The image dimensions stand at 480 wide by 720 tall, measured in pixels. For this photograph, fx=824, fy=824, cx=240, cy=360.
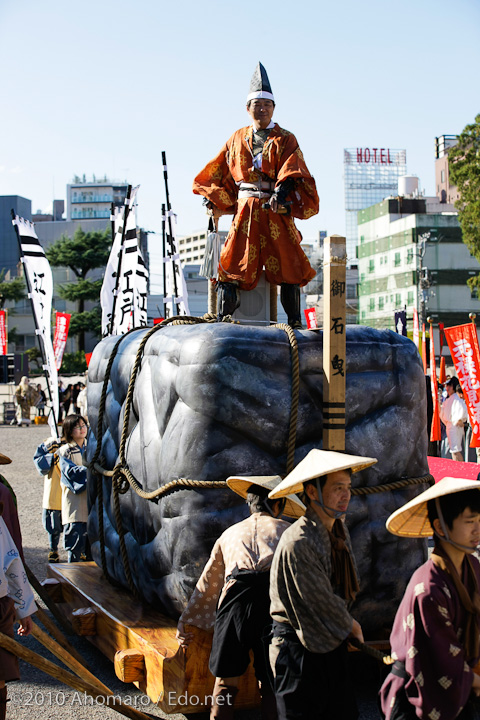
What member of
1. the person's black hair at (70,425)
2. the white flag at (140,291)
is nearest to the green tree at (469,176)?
the white flag at (140,291)

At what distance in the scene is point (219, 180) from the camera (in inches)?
231

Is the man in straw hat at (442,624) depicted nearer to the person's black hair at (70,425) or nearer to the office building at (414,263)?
the person's black hair at (70,425)

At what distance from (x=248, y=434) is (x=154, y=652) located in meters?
1.18

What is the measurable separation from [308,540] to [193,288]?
56.6m

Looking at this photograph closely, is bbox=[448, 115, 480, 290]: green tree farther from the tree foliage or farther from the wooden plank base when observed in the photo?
the wooden plank base

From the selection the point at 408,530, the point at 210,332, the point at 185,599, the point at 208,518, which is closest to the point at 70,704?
the point at 185,599

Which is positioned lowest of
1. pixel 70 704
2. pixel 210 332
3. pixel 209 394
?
pixel 70 704

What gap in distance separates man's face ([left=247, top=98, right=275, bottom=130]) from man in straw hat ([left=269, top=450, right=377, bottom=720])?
3150 millimetres

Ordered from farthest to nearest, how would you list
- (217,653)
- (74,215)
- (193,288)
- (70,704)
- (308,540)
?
(74,215), (193,288), (70,704), (217,653), (308,540)

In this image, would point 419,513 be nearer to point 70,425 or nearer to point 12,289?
point 70,425

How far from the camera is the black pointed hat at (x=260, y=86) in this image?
557 centimetres

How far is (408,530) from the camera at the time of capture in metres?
2.99

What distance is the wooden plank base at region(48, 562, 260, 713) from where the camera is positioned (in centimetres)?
397

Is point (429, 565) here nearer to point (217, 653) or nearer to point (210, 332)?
point (217, 653)
